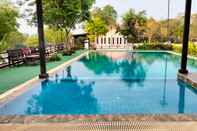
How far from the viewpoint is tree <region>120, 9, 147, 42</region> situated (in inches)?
1148

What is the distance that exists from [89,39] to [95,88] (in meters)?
22.2

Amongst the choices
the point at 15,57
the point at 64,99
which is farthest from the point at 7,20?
the point at 64,99

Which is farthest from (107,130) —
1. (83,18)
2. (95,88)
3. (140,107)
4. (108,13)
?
(108,13)

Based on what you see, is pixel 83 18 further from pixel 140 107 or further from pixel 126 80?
pixel 140 107

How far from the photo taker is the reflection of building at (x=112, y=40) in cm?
2973

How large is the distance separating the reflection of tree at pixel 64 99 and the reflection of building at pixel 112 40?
2073 centimetres

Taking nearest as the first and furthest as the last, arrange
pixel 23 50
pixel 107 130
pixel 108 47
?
1. pixel 107 130
2. pixel 23 50
3. pixel 108 47

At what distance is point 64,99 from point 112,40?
23779mm

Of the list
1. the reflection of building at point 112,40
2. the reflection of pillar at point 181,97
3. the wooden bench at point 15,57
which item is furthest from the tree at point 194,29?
the reflection of pillar at point 181,97

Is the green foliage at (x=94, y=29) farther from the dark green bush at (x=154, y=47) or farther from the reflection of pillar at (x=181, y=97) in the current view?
the reflection of pillar at (x=181, y=97)

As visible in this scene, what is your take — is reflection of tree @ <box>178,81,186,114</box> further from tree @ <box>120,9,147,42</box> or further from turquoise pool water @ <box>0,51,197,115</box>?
tree @ <box>120,9,147,42</box>

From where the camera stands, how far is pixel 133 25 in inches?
1151

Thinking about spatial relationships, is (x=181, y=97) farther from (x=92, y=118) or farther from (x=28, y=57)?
(x=28, y=57)

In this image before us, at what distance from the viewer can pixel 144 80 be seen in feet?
30.5
